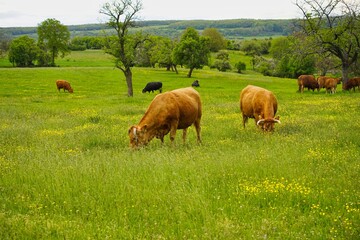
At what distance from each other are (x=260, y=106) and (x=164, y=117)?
485 cm

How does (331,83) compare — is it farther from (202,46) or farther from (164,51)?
(164,51)

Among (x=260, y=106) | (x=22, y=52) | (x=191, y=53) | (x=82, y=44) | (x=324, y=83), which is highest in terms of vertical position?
(x=82, y=44)

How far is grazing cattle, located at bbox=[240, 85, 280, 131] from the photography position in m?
15.0

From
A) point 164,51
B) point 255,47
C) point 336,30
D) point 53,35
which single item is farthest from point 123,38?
point 255,47

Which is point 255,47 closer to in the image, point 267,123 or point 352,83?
point 352,83

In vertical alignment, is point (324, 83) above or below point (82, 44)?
below

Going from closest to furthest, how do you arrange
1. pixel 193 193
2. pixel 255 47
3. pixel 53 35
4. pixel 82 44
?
pixel 193 193 → pixel 53 35 → pixel 255 47 → pixel 82 44

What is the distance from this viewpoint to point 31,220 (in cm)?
659

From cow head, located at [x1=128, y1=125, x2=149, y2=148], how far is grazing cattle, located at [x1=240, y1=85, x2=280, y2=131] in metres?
4.60

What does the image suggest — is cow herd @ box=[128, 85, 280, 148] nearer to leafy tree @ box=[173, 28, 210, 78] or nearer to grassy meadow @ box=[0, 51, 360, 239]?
grassy meadow @ box=[0, 51, 360, 239]

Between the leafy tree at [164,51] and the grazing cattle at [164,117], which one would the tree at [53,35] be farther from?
the grazing cattle at [164,117]

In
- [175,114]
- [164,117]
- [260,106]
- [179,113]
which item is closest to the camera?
[164,117]

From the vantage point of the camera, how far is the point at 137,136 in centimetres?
1277

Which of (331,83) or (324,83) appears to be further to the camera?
(324,83)
